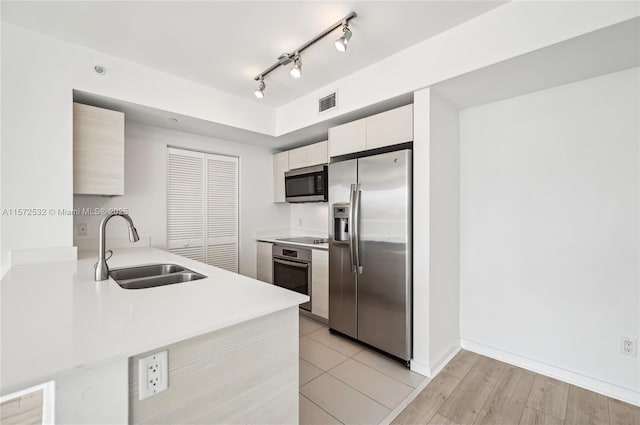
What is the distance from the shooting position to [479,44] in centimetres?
191

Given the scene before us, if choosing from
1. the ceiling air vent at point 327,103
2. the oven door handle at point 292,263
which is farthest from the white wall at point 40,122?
the oven door handle at point 292,263

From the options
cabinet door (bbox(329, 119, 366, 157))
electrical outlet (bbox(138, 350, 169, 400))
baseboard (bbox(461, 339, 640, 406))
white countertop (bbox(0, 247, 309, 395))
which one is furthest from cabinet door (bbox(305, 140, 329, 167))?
electrical outlet (bbox(138, 350, 169, 400))

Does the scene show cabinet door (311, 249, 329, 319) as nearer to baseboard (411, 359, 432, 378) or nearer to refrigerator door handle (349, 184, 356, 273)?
refrigerator door handle (349, 184, 356, 273)

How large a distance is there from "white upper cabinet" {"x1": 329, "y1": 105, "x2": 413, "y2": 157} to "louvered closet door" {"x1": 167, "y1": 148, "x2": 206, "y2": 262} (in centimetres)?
181

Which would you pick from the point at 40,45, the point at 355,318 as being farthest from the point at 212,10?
the point at 355,318

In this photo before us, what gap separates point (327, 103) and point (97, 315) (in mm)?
2581

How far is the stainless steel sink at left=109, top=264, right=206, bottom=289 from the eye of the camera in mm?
1877

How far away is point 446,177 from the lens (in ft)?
8.23

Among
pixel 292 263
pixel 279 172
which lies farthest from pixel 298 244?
pixel 279 172

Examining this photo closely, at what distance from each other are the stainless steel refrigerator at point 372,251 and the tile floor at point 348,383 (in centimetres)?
14

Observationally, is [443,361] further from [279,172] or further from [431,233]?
[279,172]

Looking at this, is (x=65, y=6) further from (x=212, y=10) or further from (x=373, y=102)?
(x=373, y=102)

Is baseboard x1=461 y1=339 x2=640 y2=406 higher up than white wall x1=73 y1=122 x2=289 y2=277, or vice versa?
white wall x1=73 y1=122 x2=289 y2=277

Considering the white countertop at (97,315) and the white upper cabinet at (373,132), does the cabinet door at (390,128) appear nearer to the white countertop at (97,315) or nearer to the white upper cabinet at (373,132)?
the white upper cabinet at (373,132)
